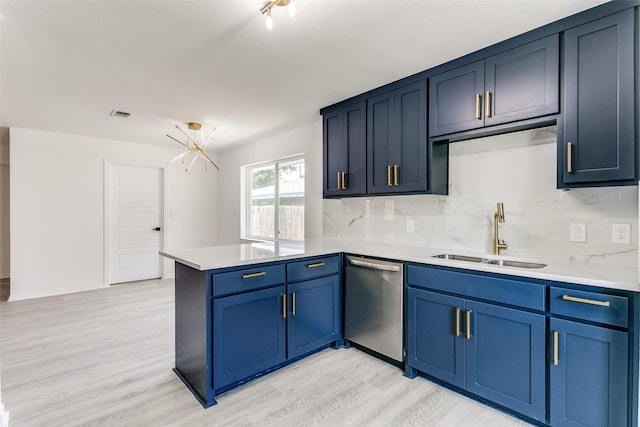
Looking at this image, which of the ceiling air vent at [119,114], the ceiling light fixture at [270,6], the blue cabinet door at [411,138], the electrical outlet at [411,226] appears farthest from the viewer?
the ceiling air vent at [119,114]

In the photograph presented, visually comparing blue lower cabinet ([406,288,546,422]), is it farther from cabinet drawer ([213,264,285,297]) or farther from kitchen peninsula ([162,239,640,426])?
cabinet drawer ([213,264,285,297])

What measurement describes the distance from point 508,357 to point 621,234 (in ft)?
3.29

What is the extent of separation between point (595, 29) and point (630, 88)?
392mm

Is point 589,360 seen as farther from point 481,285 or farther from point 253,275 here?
point 253,275

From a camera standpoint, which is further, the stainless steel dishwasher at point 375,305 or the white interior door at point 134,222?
the white interior door at point 134,222

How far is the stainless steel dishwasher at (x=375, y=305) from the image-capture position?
239 centimetres

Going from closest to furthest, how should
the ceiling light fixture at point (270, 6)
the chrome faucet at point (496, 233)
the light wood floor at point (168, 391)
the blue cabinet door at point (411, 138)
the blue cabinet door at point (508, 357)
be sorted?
the ceiling light fixture at point (270, 6) → the blue cabinet door at point (508, 357) → the light wood floor at point (168, 391) → the chrome faucet at point (496, 233) → the blue cabinet door at point (411, 138)

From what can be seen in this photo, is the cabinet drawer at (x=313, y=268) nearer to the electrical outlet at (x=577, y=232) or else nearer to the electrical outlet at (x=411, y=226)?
the electrical outlet at (x=411, y=226)

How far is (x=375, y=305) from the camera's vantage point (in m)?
2.53

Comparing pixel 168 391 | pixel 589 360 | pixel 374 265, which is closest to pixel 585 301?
pixel 589 360

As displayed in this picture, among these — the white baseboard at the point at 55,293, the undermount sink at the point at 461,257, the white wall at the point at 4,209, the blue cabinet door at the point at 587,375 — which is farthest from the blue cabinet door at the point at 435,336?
the white wall at the point at 4,209

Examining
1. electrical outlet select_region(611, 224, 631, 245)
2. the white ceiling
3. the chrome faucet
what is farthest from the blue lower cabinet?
the white ceiling

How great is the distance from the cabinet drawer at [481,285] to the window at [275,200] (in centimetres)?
239

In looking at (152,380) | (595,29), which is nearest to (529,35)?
(595,29)
